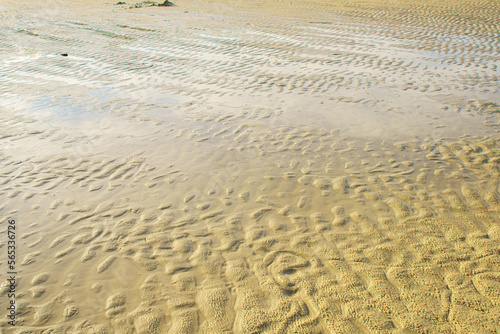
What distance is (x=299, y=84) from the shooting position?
694cm

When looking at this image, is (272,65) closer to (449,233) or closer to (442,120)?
(442,120)

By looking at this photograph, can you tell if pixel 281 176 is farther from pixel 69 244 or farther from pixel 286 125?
pixel 69 244

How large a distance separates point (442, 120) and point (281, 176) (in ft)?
10.6

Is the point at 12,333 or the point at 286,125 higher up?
the point at 286,125

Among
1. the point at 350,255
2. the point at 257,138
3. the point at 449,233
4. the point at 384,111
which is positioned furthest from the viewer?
the point at 384,111

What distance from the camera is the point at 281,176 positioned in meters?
3.96

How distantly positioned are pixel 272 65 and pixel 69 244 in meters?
6.47

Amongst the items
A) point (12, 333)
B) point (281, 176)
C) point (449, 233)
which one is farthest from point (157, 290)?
point (449, 233)

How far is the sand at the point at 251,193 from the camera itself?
2385 millimetres

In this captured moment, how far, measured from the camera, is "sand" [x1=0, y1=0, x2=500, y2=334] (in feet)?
7.82

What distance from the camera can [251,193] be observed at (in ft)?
12.0

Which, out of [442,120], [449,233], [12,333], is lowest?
[12,333]

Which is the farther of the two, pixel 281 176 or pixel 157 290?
pixel 281 176

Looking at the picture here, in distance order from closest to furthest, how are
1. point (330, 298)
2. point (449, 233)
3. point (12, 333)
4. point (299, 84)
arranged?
point (12, 333)
point (330, 298)
point (449, 233)
point (299, 84)
